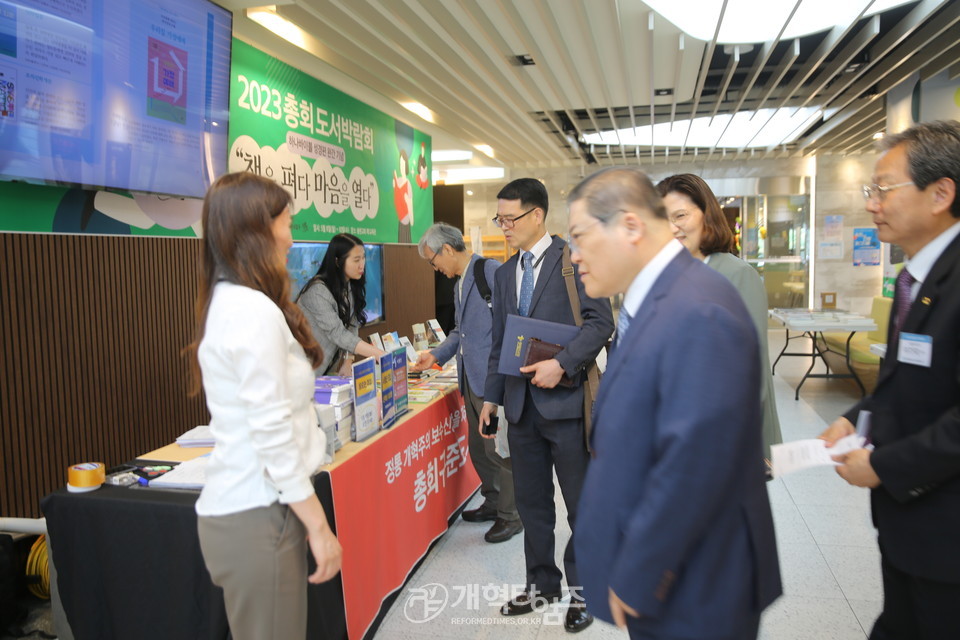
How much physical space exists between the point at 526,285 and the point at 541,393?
47cm

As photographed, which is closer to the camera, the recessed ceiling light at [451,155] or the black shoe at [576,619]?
the black shoe at [576,619]

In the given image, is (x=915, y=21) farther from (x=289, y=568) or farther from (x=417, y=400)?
(x=289, y=568)

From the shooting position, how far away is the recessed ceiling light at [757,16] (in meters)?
4.98

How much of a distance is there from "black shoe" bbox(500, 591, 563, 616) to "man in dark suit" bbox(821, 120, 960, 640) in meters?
1.37

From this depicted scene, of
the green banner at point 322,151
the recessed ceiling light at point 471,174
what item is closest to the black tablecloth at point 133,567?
the green banner at point 322,151

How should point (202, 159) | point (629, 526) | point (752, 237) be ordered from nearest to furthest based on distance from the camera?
point (629, 526) < point (202, 159) < point (752, 237)

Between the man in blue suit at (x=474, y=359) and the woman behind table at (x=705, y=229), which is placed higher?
the woman behind table at (x=705, y=229)

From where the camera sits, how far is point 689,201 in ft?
7.41

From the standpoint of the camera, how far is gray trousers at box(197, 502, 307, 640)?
4.74ft

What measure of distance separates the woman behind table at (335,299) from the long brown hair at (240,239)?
2.20 metres

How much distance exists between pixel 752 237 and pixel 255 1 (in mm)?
12113

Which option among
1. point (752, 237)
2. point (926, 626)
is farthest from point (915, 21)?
point (752, 237)

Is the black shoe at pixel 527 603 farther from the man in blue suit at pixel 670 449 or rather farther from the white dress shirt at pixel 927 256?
the white dress shirt at pixel 927 256

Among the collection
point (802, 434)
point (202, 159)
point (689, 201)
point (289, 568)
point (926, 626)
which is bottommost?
point (802, 434)
